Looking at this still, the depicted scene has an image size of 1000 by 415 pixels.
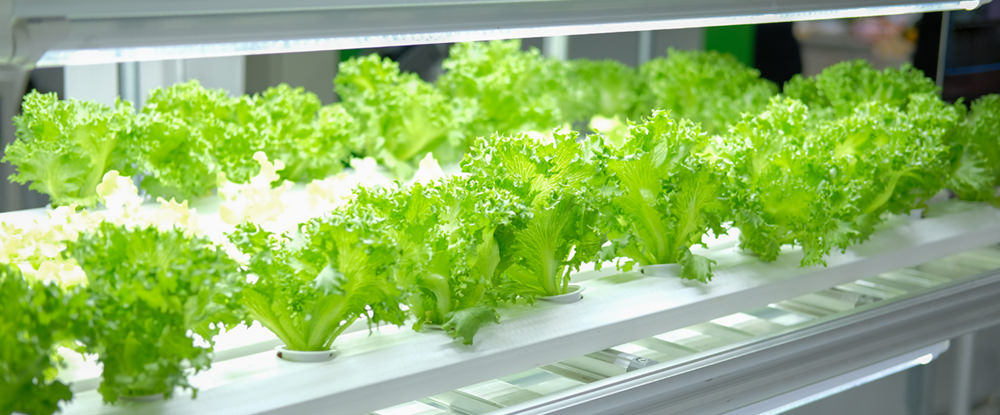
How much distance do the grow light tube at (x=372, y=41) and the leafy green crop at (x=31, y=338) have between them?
0.25 meters

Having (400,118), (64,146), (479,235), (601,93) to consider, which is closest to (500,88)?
(400,118)

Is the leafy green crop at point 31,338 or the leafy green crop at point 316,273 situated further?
the leafy green crop at point 316,273

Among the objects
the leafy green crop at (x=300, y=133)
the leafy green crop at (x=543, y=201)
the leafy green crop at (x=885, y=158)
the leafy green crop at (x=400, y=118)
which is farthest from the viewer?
the leafy green crop at (x=400, y=118)

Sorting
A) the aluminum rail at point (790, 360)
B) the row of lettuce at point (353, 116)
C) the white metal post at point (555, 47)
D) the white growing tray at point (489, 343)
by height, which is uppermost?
the white metal post at point (555, 47)

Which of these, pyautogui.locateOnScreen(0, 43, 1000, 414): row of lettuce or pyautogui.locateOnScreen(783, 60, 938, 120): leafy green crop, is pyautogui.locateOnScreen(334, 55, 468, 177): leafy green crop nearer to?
pyautogui.locateOnScreen(0, 43, 1000, 414): row of lettuce

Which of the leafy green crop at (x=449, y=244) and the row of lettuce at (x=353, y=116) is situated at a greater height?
the row of lettuce at (x=353, y=116)

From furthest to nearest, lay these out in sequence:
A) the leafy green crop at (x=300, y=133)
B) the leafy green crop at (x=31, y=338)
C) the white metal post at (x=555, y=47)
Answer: the white metal post at (x=555, y=47) → the leafy green crop at (x=300, y=133) → the leafy green crop at (x=31, y=338)

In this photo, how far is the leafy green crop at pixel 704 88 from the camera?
8.87 feet

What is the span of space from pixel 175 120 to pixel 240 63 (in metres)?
1.95

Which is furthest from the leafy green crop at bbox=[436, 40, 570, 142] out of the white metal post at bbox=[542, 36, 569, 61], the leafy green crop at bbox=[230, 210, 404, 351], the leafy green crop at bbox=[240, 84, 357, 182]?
the white metal post at bbox=[542, 36, 569, 61]

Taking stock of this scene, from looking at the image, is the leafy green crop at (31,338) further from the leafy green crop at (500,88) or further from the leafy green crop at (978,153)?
the leafy green crop at (978,153)

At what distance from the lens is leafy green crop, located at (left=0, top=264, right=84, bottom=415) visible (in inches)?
40.5

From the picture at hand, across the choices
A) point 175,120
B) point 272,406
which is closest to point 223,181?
point 175,120

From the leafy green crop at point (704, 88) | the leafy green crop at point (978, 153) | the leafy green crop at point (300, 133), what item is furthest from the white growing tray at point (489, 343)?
the leafy green crop at point (704, 88)
